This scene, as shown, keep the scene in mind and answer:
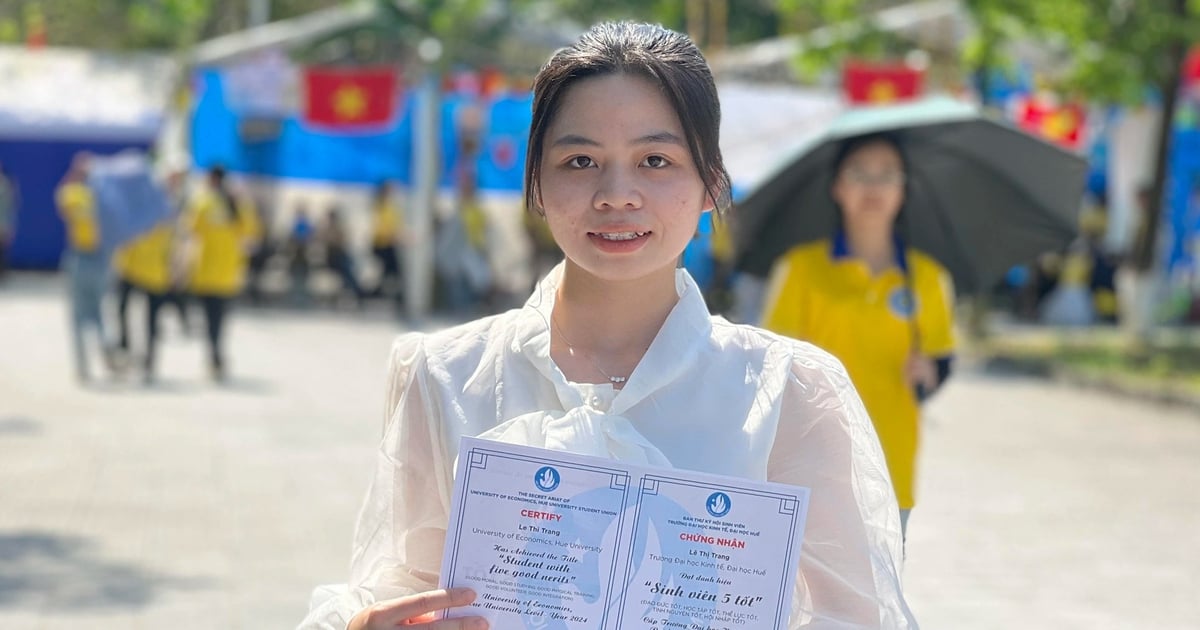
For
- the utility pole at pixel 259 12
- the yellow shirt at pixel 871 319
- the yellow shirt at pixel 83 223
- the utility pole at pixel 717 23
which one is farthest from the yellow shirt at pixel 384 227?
the yellow shirt at pixel 871 319

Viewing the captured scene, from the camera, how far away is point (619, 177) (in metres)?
2.17

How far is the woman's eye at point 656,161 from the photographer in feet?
7.22

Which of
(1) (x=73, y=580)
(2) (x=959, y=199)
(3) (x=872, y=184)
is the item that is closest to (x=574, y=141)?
(3) (x=872, y=184)

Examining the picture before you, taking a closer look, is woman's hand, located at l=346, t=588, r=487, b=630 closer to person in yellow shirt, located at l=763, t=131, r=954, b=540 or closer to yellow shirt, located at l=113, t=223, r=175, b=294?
person in yellow shirt, located at l=763, t=131, r=954, b=540

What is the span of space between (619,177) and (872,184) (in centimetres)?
311

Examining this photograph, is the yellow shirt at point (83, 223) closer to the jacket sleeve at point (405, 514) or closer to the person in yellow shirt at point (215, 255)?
the person in yellow shirt at point (215, 255)

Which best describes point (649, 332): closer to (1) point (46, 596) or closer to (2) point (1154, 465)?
(1) point (46, 596)

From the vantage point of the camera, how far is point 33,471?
9344 millimetres

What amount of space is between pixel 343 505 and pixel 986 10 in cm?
1080

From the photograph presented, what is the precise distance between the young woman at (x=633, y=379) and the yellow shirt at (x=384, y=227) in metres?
20.6

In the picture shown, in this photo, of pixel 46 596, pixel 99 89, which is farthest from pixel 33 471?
pixel 99 89

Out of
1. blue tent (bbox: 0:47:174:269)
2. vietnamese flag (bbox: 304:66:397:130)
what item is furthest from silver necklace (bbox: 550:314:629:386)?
blue tent (bbox: 0:47:174:269)

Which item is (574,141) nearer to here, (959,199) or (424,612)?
(424,612)

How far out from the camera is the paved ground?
21.6 feet
